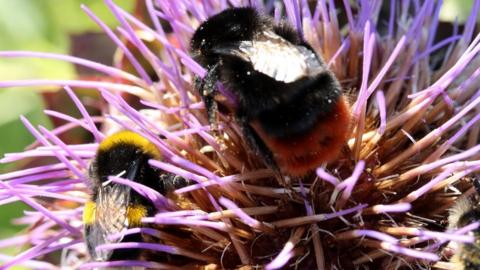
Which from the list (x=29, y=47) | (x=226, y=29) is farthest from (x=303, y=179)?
(x=29, y=47)

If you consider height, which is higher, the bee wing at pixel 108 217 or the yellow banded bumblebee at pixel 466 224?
the bee wing at pixel 108 217

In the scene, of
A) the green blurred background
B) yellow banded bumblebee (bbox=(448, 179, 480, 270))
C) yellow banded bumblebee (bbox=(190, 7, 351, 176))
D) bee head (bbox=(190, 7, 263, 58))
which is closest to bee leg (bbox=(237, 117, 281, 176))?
yellow banded bumblebee (bbox=(190, 7, 351, 176))

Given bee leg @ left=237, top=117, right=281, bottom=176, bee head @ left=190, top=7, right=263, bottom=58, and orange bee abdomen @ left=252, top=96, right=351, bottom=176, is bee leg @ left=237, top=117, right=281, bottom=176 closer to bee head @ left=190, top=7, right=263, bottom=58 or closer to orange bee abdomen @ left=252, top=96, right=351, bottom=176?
orange bee abdomen @ left=252, top=96, right=351, bottom=176

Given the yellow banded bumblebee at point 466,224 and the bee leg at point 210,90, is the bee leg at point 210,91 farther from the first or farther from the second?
the yellow banded bumblebee at point 466,224

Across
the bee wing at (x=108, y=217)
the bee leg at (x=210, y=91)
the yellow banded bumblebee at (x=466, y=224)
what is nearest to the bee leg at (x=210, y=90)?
the bee leg at (x=210, y=91)

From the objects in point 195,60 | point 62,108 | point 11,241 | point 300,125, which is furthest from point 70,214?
point 300,125

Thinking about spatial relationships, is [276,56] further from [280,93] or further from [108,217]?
[108,217]

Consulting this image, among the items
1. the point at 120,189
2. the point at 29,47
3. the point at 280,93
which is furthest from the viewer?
the point at 29,47
